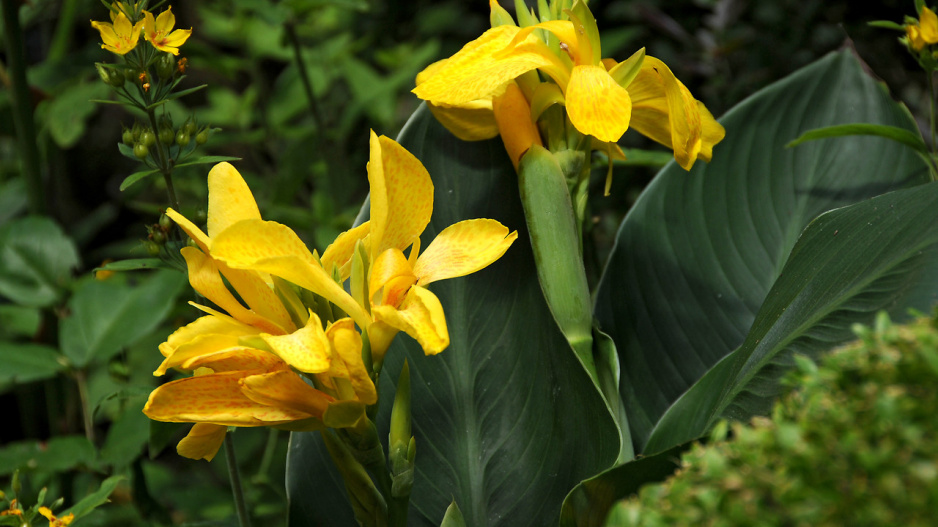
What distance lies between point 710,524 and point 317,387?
0.81 ft

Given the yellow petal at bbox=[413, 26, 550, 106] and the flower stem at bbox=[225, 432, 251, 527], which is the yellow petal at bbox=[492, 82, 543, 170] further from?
the flower stem at bbox=[225, 432, 251, 527]

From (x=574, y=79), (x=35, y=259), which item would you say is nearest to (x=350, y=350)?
(x=574, y=79)

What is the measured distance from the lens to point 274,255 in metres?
0.38

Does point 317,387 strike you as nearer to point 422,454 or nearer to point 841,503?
point 422,454

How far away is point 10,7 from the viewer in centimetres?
75

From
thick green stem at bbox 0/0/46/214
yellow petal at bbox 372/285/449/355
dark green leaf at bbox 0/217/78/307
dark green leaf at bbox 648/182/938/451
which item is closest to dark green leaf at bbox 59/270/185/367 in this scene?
dark green leaf at bbox 0/217/78/307

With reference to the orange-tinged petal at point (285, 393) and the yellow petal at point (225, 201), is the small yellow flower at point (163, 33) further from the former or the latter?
the orange-tinged petal at point (285, 393)

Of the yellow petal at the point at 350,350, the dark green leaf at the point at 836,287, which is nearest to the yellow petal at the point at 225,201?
the yellow petal at the point at 350,350

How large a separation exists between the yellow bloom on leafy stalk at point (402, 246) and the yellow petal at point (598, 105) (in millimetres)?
83

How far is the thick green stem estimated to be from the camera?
76 cm

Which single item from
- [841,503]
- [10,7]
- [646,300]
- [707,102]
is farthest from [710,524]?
[707,102]

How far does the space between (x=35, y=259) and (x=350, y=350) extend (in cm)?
62

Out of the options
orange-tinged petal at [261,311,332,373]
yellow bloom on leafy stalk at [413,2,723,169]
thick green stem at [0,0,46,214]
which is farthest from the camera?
thick green stem at [0,0,46,214]

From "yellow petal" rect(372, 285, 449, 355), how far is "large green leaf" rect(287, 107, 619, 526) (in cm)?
15
